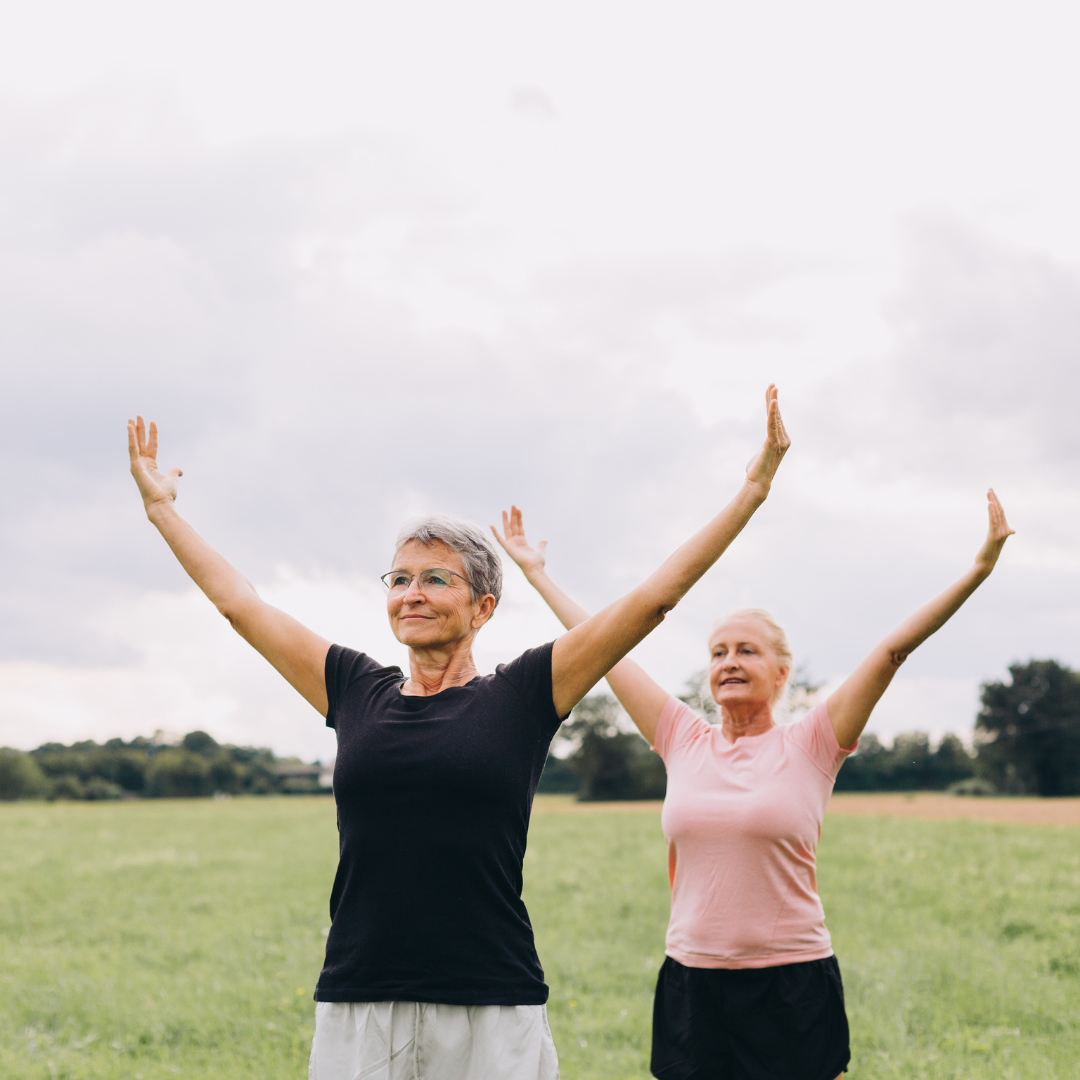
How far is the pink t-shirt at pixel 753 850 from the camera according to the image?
3.73 meters

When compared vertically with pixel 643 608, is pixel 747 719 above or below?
below

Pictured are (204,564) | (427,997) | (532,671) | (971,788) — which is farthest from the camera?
(971,788)

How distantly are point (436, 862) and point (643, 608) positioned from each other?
32.4 inches

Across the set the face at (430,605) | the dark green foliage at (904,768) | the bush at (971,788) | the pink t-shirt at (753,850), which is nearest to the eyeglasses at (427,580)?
the face at (430,605)

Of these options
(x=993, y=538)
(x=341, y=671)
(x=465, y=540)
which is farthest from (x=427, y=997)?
(x=993, y=538)

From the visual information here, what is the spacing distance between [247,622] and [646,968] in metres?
7.41

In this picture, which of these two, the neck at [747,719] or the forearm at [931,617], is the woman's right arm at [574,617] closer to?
the neck at [747,719]

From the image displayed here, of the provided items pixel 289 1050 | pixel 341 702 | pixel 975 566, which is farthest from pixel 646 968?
pixel 341 702

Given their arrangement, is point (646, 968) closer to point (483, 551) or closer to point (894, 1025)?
point (894, 1025)

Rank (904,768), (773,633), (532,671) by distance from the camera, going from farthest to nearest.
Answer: (904,768) → (773,633) → (532,671)

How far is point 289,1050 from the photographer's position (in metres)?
6.88

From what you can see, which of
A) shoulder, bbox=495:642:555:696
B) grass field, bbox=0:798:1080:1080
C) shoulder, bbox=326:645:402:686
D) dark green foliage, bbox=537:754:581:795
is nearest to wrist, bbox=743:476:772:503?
shoulder, bbox=495:642:555:696

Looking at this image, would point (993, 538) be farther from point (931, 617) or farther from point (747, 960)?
point (747, 960)

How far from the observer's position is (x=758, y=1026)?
144 inches
